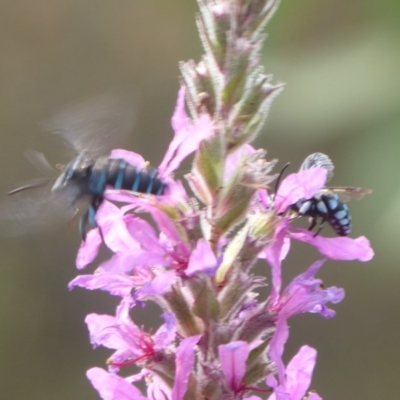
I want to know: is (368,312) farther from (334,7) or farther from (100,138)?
(100,138)

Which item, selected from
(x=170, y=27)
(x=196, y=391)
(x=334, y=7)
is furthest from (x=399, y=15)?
(x=196, y=391)

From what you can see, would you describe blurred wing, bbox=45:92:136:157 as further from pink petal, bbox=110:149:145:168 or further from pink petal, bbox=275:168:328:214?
pink petal, bbox=275:168:328:214

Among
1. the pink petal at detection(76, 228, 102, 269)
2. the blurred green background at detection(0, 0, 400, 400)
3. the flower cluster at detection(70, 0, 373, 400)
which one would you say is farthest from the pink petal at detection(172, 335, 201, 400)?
the blurred green background at detection(0, 0, 400, 400)

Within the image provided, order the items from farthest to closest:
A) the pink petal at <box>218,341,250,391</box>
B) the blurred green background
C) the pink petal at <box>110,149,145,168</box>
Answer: the blurred green background → the pink petal at <box>110,149,145,168</box> → the pink petal at <box>218,341,250,391</box>

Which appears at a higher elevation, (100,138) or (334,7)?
(334,7)

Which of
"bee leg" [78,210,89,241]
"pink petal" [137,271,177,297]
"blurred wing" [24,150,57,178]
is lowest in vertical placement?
"pink petal" [137,271,177,297]

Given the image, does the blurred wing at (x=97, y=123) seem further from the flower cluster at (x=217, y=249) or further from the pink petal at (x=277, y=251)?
the pink petal at (x=277, y=251)

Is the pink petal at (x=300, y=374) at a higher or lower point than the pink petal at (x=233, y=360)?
lower

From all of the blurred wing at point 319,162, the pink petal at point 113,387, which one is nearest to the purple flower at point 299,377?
the pink petal at point 113,387
